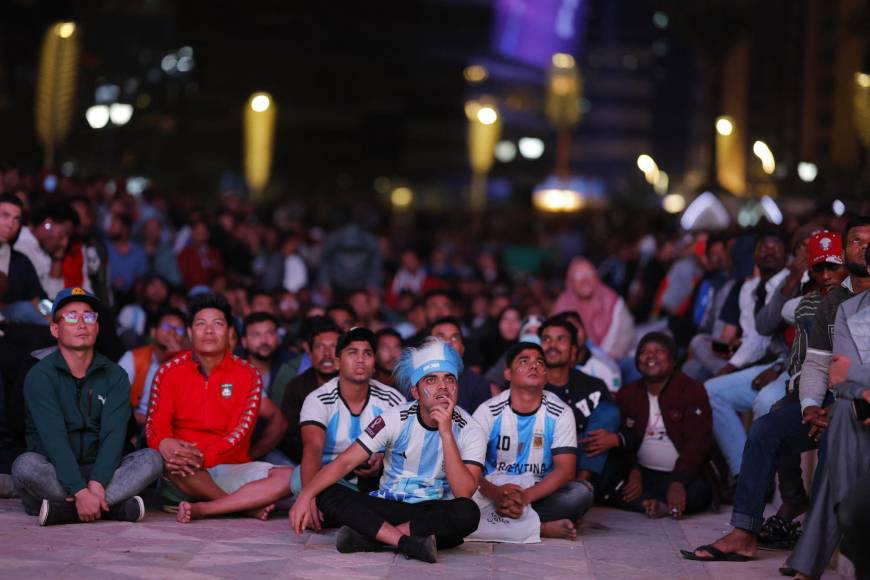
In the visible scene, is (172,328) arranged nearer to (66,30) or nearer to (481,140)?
(66,30)

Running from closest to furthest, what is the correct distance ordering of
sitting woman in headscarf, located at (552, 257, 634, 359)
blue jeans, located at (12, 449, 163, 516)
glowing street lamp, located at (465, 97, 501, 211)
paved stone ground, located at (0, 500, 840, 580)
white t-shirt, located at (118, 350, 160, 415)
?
paved stone ground, located at (0, 500, 840, 580) → blue jeans, located at (12, 449, 163, 516) → white t-shirt, located at (118, 350, 160, 415) → sitting woman in headscarf, located at (552, 257, 634, 359) → glowing street lamp, located at (465, 97, 501, 211)

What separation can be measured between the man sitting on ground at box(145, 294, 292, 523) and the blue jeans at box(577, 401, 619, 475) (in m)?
2.15

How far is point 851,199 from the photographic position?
1648 centimetres

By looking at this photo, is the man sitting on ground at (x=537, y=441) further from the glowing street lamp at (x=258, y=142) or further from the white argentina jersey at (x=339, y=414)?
the glowing street lamp at (x=258, y=142)

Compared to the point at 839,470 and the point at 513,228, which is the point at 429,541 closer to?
the point at 839,470

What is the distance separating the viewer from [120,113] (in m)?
27.8

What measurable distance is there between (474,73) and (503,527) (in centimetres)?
10034

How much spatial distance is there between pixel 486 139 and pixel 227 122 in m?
13.4

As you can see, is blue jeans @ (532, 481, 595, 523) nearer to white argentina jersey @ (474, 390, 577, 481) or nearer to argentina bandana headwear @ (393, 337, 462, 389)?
white argentina jersey @ (474, 390, 577, 481)

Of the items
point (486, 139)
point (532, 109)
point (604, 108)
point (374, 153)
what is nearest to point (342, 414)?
point (486, 139)

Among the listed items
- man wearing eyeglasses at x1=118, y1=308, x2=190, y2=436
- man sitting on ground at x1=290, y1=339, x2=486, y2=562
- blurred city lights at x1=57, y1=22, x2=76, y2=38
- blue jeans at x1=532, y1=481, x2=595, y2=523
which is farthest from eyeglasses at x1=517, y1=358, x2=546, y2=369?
blurred city lights at x1=57, y1=22, x2=76, y2=38

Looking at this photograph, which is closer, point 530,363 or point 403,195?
point 530,363

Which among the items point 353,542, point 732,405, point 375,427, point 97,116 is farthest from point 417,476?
point 97,116

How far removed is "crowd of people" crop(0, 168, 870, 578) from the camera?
8.49m
